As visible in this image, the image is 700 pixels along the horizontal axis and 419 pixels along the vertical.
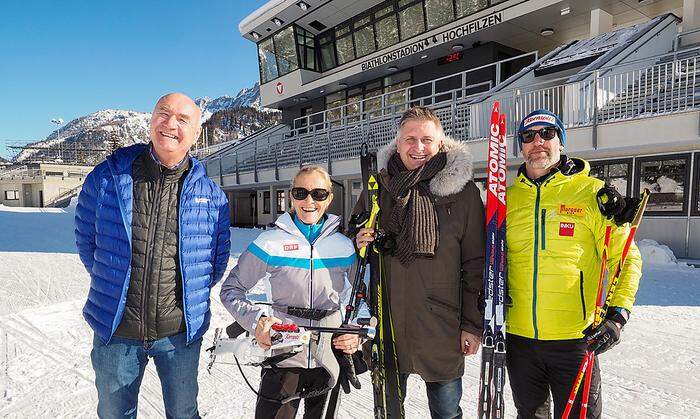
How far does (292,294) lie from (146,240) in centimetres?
80

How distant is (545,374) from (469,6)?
656 inches

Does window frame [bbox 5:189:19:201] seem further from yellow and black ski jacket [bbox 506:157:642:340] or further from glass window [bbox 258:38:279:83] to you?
yellow and black ski jacket [bbox 506:157:642:340]

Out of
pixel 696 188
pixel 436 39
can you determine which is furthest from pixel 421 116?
pixel 436 39

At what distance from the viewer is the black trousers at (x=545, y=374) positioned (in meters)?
2.19

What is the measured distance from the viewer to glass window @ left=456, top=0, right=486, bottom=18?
15508 millimetres

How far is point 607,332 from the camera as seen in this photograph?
2.05m

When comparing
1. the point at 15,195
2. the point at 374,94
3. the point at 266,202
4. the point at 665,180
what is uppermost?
the point at 374,94

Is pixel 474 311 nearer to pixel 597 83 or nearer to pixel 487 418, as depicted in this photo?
pixel 487 418

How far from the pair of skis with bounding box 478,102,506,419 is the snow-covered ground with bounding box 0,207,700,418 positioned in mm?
1012

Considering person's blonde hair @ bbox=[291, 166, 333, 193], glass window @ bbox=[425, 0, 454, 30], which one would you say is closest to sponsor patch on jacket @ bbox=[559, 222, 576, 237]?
person's blonde hair @ bbox=[291, 166, 333, 193]

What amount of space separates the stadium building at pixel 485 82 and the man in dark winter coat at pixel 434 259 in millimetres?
871

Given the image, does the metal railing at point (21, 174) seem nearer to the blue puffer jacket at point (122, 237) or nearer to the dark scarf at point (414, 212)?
the blue puffer jacket at point (122, 237)

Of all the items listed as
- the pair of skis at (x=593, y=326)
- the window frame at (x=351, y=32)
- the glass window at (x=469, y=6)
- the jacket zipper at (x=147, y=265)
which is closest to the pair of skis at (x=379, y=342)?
the pair of skis at (x=593, y=326)

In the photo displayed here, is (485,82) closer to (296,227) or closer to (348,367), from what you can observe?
(296,227)
